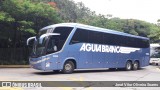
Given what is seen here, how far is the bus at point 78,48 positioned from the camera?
1825 cm

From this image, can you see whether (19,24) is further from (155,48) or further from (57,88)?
(155,48)

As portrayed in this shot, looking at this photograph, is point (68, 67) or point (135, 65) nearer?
point (68, 67)

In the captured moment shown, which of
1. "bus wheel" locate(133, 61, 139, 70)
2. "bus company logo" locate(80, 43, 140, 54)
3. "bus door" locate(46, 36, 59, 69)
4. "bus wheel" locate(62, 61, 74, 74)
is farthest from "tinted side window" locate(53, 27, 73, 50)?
"bus wheel" locate(133, 61, 139, 70)

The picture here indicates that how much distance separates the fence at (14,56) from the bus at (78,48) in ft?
28.0

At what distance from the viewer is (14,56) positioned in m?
28.7

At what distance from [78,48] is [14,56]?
1084 centimetres

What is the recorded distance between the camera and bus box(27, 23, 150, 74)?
59.9ft

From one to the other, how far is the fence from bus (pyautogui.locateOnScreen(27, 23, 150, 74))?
8.53 meters

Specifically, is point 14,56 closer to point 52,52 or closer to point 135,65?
point 52,52

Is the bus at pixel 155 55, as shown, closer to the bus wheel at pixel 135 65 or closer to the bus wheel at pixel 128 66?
the bus wheel at pixel 135 65

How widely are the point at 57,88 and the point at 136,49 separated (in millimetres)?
15963

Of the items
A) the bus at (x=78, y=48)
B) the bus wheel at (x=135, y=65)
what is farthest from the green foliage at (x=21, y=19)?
the bus wheel at (x=135, y=65)

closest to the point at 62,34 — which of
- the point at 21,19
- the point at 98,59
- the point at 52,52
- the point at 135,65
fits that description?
the point at 52,52

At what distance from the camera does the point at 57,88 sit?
11.9 metres
